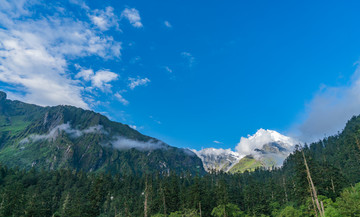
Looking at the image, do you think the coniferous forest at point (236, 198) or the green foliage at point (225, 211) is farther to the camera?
the green foliage at point (225, 211)

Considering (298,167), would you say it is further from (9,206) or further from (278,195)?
(9,206)

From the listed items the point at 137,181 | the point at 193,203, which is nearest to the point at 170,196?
the point at 193,203

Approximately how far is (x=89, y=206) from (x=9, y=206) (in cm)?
2786

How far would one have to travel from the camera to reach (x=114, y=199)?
428ft

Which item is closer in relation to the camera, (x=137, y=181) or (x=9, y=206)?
(x=9, y=206)

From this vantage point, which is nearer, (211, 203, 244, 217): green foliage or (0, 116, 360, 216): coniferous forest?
(0, 116, 360, 216): coniferous forest

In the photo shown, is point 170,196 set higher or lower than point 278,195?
lower

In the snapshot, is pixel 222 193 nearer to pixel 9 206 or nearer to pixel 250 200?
pixel 250 200

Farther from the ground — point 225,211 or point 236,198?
point 236,198

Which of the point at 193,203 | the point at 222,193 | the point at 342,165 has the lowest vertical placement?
the point at 193,203

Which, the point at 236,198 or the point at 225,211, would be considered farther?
the point at 236,198

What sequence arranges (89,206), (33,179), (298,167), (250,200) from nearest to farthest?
(298,167) → (89,206) → (250,200) → (33,179)

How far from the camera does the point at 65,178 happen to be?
17200 cm

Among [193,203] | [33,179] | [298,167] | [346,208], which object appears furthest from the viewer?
[33,179]
